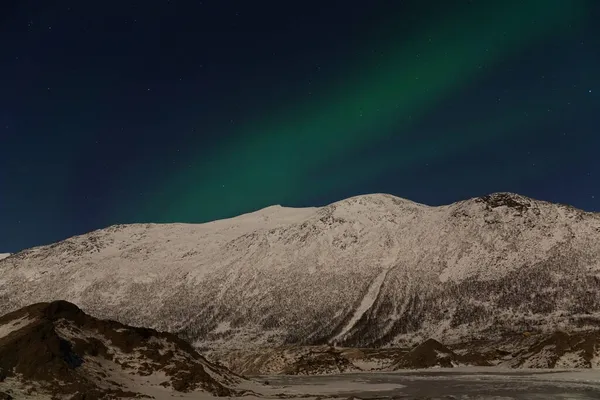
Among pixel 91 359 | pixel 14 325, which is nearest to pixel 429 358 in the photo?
pixel 91 359

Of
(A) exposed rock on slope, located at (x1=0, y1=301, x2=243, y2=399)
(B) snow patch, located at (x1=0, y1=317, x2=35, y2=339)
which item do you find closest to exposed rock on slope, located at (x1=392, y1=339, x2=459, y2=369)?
(A) exposed rock on slope, located at (x1=0, y1=301, x2=243, y2=399)

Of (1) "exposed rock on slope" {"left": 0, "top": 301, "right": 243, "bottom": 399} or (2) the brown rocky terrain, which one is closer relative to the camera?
(1) "exposed rock on slope" {"left": 0, "top": 301, "right": 243, "bottom": 399}

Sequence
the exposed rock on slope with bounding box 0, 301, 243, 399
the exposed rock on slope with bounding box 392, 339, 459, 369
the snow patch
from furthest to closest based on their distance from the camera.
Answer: the exposed rock on slope with bounding box 392, 339, 459, 369 → the snow patch → the exposed rock on slope with bounding box 0, 301, 243, 399

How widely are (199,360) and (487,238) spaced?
16322cm

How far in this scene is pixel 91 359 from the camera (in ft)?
128

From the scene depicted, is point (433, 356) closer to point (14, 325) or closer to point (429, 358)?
point (429, 358)

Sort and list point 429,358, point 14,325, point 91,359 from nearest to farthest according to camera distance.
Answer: point 91,359, point 14,325, point 429,358

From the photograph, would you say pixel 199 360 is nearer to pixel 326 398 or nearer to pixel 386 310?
pixel 326 398

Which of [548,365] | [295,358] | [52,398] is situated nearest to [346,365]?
[295,358]

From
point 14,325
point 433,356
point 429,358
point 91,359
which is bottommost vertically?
point 429,358

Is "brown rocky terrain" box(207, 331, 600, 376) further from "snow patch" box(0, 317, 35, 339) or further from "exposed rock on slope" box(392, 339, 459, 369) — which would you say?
"snow patch" box(0, 317, 35, 339)

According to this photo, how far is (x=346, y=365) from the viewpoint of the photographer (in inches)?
4550

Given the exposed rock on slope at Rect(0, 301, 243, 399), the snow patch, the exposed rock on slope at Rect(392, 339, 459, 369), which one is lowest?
the exposed rock on slope at Rect(392, 339, 459, 369)

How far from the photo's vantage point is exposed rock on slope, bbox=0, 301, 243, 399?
34062mm
